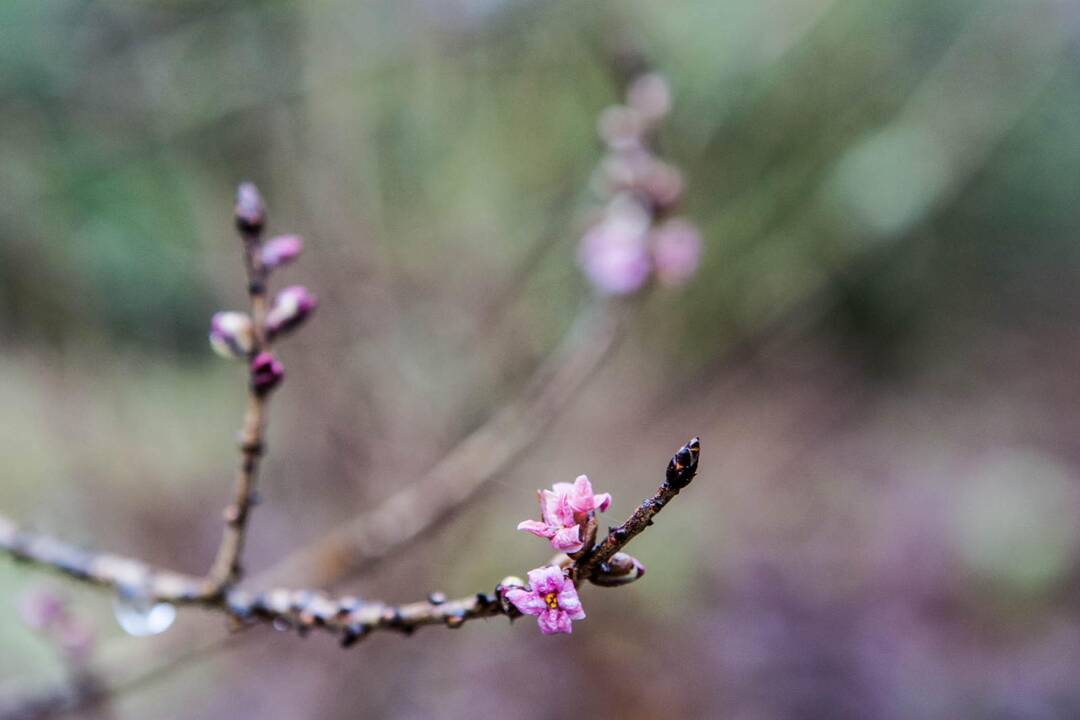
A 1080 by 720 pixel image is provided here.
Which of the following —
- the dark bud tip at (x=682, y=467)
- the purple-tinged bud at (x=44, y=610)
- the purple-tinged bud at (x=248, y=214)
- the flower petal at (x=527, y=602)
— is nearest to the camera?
the dark bud tip at (x=682, y=467)

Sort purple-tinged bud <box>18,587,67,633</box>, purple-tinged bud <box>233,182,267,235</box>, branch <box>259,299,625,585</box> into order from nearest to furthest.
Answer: purple-tinged bud <box>233,182,267,235</box> < purple-tinged bud <box>18,587,67,633</box> < branch <box>259,299,625,585</box>

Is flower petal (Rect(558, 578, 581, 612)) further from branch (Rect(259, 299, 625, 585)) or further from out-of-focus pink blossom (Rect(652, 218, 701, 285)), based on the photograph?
out-of-focus pink blossom (Rect(652, 218, 701, 285))

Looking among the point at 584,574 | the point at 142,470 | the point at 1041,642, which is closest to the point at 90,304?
the point at 142,470

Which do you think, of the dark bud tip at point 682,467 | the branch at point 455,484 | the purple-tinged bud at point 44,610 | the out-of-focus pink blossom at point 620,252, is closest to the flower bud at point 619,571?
the dark bud tip at point 682,467

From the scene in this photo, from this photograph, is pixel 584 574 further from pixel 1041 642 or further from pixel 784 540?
pixel 784 540

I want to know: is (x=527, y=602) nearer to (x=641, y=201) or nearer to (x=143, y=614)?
(x=143, y=614)

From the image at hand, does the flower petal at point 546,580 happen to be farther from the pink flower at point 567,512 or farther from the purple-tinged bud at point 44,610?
the purple-tinged bud at point 44,610

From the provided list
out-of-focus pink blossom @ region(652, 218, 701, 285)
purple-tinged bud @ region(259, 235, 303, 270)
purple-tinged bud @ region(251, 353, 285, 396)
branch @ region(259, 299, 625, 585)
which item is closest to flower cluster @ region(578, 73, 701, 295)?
out-of-focus pink blossom @ region(652, 218, 701, 285)

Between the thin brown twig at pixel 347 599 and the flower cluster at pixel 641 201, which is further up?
the flower cluster at pixel 641 201
